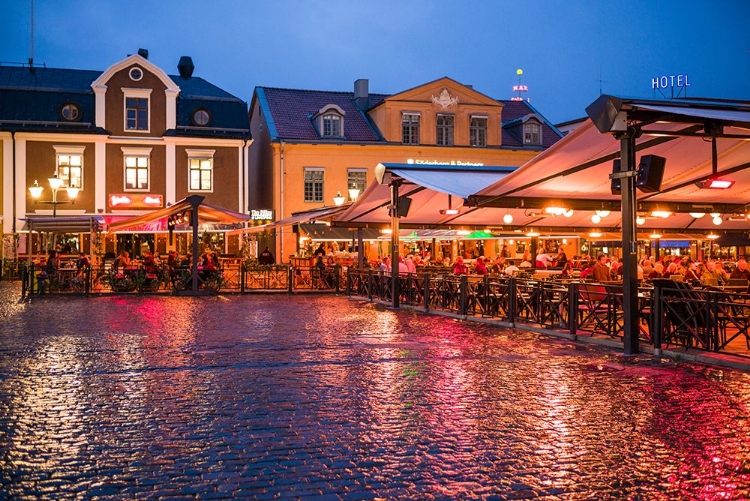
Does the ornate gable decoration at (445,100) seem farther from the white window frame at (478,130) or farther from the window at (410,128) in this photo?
the white window frame at (478,130)

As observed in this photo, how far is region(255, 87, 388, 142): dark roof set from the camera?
42438mm

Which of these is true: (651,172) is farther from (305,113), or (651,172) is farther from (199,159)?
(305,113)

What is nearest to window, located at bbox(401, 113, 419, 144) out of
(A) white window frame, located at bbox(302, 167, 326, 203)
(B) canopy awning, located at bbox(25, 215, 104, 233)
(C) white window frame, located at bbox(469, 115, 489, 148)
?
(C) white window frame, located at bbox(469, 115, 489, 148)

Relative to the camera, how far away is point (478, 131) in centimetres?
4566

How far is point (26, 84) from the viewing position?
1582 inches

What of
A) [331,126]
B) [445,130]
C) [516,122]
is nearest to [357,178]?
[331,126]

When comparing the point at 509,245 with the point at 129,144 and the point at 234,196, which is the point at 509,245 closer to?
the point at 234,196

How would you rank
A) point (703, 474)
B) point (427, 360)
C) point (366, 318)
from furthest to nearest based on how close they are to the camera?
point (366, 318), point (427, 360), point (703, 474)

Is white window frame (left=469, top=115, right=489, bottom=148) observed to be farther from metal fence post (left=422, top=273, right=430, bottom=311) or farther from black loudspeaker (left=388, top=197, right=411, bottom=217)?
metal fence post (left=422, top=273, right=430, bottom=311)

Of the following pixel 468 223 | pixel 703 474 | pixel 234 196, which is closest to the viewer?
pixel 703 474

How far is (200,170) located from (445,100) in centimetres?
1417

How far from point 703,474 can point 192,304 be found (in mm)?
17785

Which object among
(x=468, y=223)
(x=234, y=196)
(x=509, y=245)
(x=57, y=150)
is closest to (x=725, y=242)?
(x=468, y=223)

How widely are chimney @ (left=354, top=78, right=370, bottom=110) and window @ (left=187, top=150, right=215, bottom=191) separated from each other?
33.1 feet
